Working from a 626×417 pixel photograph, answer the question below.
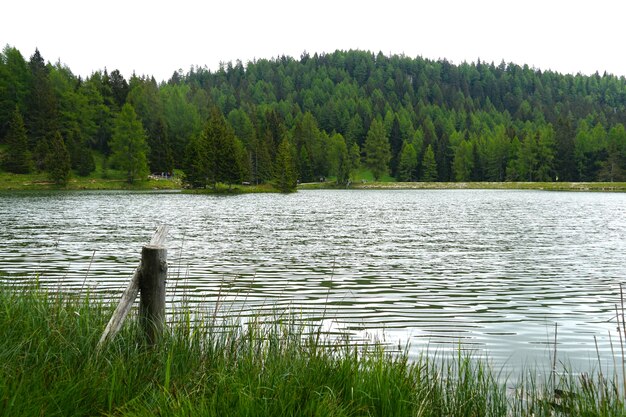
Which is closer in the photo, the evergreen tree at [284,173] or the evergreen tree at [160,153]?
the evergreen tree at [284,173]

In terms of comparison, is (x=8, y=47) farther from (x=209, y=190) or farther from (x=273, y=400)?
(x=273, y=400)

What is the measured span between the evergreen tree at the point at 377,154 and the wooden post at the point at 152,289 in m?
156

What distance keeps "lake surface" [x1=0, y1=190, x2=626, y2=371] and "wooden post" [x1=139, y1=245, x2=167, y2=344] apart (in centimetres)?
104

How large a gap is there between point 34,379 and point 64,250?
1906 cm

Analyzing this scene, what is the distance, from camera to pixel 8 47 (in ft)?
415

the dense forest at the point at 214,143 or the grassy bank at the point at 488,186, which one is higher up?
the dense forest at the point at 214,143

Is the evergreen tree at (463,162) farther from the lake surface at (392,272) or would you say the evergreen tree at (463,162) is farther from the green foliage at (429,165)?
the lake surface at (392,272)

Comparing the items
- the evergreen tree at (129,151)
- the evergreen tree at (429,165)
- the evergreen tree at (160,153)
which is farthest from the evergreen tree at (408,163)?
the evergreen tree at (129,151)

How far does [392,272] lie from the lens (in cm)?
1841

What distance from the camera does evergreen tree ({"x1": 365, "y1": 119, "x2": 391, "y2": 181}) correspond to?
529 ft

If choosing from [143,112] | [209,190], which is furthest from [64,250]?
[143,112]

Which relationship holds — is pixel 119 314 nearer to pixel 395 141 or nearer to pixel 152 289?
pixel 152 289

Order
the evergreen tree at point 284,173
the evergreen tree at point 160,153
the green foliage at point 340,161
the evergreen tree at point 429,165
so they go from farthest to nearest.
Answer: the evergreen tree at point 429,165, the green foliage at point 340,161, the evergreen tree at point 160,153, the evergreen tree at point 284,173

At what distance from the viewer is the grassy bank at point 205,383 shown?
15.1ft
